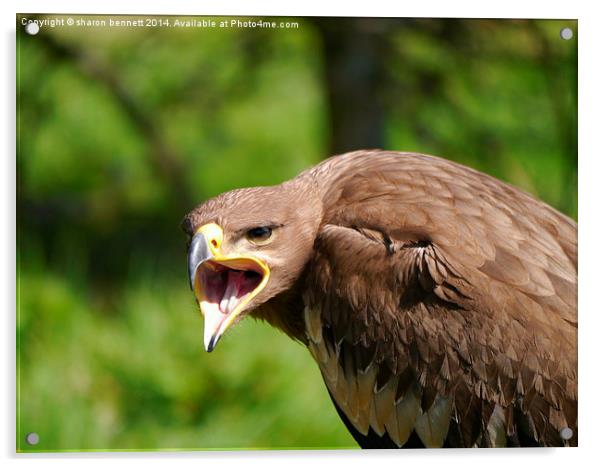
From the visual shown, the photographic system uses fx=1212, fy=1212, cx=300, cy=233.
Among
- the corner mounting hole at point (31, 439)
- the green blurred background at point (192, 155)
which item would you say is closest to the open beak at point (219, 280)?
the green blurred background at point (192, 155)

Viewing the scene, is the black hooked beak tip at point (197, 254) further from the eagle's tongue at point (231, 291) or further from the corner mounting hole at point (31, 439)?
the corner mounting hole at point (31, 439)

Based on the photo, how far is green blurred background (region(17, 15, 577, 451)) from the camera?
3.21 metres

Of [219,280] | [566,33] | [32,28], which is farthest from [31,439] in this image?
[566,33]

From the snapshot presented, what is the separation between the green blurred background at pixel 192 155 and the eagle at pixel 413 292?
32cm

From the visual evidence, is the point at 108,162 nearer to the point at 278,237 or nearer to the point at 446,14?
the point at 278,237

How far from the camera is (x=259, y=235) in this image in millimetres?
2895

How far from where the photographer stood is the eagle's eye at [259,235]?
9.43 feet

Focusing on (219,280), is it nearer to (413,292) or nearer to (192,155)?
(413,292)

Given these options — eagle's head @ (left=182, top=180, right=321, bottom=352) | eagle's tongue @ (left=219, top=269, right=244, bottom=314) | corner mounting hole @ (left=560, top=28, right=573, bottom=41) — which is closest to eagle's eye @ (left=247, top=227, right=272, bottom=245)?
eagle's head @ (left=182, top=180, right=321, bottom=352)

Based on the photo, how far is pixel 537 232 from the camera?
Result: 2.94m

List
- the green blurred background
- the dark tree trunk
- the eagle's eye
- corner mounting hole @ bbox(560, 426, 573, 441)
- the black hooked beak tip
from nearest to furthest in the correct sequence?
the black hooked beak tip
the eagle's eye
corner mounting hole @ bbox(560, 426, 573, 441)
the green blurred background
the dark tree trunk

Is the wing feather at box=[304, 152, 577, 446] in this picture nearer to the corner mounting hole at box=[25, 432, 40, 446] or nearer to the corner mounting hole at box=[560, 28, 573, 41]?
the corner mounting hole at box=[560, 28, 573, 41]

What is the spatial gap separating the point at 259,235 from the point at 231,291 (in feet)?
0.53
